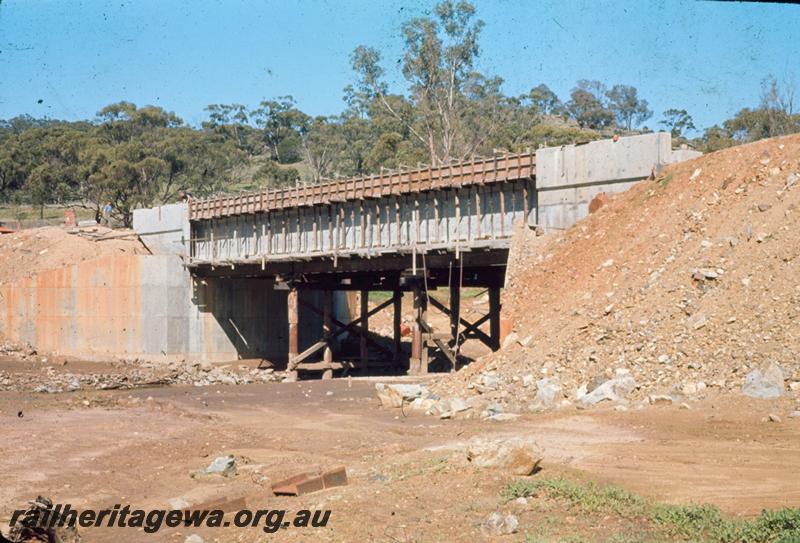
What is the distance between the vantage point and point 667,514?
10.2 meters

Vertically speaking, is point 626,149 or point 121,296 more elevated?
point 626,149

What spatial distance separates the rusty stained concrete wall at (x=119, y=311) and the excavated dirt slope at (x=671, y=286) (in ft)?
70.5

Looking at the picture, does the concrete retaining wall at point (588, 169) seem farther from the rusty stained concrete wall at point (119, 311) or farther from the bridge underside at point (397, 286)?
the rusty stained concrete wall at point (119, 311)

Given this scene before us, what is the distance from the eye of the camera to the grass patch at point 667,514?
31.1 feet

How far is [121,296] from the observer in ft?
137

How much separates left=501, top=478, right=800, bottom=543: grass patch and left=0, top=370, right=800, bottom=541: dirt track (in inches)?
15.8

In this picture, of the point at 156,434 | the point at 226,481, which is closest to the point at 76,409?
the point at 156,434

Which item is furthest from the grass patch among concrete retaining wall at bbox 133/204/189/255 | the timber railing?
concrete retaining wall at bbox 133/204/189/255

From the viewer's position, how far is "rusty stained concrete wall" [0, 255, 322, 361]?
41.2 meters

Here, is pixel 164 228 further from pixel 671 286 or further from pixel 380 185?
pixel 671 286

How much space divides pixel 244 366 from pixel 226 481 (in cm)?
3031

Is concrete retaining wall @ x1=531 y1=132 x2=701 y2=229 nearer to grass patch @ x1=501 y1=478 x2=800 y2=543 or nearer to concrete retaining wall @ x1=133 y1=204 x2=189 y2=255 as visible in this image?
Answer: grass patch @ x1=501 y1=478 x2=800 y2=543

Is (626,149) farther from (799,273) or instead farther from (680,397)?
(680,397)

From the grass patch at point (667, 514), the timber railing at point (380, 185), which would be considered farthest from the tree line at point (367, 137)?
the grass patch at point (667, 514)
